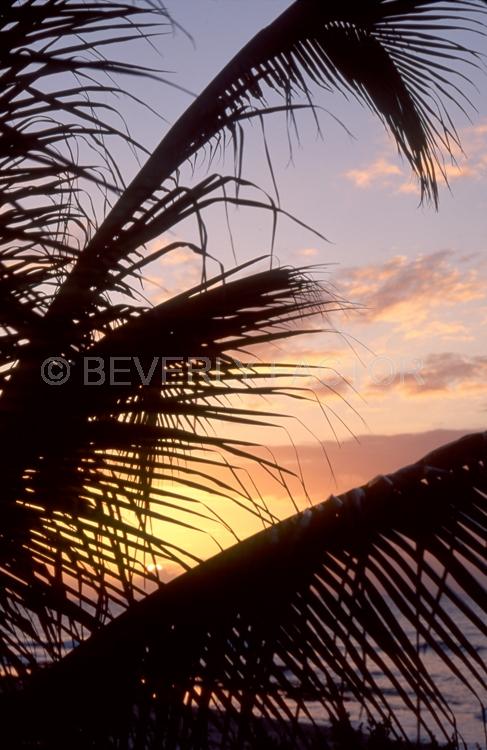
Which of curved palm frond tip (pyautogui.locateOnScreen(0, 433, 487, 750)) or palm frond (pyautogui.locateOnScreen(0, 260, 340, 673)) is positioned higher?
palm frond (pyautogui.locateOnScreen(0, 260, 340, 673))

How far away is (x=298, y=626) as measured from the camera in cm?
135

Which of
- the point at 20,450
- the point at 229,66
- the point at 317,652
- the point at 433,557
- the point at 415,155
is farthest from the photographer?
the point at 415,155

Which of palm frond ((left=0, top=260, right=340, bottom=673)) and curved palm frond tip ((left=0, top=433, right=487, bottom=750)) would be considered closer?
curved palm frond tip ((left=0, top=433, right=487, bottom=750))

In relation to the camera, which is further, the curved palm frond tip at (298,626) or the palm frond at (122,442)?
the palm frond at (122,442)

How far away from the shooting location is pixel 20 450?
157cm

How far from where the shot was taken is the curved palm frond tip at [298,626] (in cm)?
122

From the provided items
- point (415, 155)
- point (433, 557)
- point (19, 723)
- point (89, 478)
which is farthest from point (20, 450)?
point (415, 155)

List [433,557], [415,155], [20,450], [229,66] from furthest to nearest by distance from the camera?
[415,155] < [229,66] < [20,450] < [433,557]

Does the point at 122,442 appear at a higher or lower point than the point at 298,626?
higher

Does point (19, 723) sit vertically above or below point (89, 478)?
below

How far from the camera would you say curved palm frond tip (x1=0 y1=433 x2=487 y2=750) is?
Answer: 1221 millimetres

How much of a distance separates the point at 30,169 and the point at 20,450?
1.86 ft

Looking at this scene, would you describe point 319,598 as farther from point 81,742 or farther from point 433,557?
point 81,742

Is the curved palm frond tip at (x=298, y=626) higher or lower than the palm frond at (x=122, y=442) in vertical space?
lower
